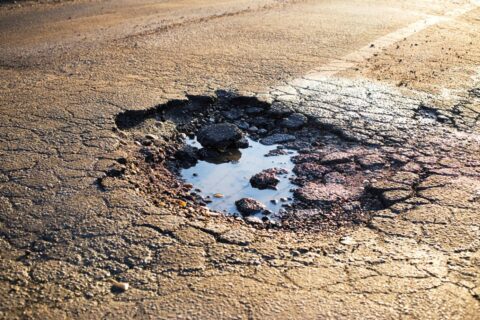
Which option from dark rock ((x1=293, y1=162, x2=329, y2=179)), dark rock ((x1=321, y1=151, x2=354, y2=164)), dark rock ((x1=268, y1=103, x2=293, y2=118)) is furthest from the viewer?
dark rock ((x1=268, y1=103, x2=293, y2=118))

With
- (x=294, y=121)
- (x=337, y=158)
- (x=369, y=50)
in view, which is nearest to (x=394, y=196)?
(x=337, y=158)

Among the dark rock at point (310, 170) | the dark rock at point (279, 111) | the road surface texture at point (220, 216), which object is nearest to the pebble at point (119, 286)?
the road surface texture at point (220, 216)

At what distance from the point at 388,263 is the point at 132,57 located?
418 centimetres

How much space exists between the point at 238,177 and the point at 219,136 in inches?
19.2

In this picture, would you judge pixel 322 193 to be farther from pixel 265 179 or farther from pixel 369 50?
pixel 369 50

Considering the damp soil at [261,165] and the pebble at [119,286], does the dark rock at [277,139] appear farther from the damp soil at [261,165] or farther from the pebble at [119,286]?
the pebble at [119,286]

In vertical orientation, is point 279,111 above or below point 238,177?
above

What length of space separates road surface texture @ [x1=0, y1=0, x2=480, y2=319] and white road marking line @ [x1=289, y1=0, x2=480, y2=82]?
1.6 inches

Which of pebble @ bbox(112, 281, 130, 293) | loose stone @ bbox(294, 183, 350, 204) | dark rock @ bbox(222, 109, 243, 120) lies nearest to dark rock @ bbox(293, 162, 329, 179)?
loose stone @ bbox(294, 183, 350, 204)

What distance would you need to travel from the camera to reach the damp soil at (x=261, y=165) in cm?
341

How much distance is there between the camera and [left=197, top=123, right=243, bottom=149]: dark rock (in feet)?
13.8

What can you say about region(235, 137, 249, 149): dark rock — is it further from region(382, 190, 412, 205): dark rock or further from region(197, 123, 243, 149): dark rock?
region(382, 190, 412, 205): dark rock

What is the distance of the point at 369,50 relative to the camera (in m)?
6.59

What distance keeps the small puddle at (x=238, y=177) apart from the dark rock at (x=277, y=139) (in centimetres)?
6
